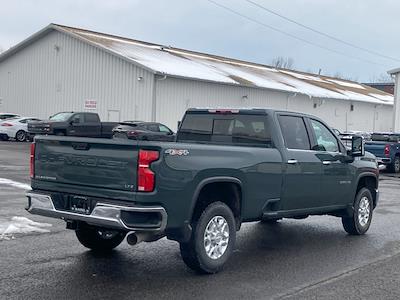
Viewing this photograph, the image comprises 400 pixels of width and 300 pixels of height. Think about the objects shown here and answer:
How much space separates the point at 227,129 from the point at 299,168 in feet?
3.67

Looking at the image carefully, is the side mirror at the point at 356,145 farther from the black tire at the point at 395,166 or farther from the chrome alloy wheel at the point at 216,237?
the black tire at the point at 395,166

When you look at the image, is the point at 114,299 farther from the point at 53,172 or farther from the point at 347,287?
the point at 347,287

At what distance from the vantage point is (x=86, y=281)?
6.41m

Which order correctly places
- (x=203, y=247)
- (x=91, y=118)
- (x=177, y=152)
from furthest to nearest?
(x=91, y=118)
(x=203, y=247)
(x=177, y=152)

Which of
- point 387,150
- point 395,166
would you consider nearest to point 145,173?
point 387,150

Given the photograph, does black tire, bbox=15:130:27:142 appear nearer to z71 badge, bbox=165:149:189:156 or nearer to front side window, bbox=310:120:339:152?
front side window, bbox=310:120:339:152

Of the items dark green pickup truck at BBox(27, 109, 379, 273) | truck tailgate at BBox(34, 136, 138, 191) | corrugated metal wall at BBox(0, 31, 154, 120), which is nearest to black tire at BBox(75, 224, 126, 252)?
dark green pickup truck at BBox(27, 109, 379, 273)

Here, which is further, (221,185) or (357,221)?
(357,221)

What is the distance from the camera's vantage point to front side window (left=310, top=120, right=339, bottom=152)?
29.1ft

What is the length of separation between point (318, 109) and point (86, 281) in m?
38.1

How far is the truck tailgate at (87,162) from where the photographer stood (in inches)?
243

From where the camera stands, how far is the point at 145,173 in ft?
20.0

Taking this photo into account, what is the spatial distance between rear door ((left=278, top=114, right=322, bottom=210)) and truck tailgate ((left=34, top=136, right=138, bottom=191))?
2.54 meters

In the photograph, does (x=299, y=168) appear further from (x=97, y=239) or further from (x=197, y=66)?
(x=197, y=66)
